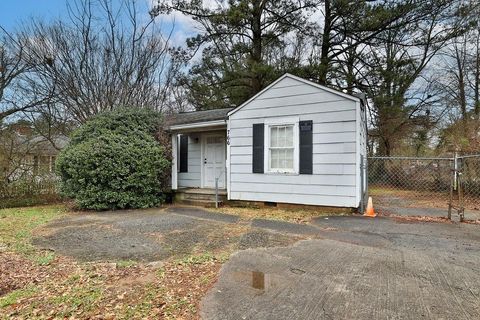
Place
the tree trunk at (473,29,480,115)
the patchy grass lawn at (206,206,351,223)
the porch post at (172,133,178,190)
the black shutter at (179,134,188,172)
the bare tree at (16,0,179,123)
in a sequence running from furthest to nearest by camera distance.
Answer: the tree trunk at (473,29,480,115) → the bare tree at (16,0,179,123) → the black shutter at (179,134,188,172) → the porch post at (172,133,178,190) → the patchy grass lawn at (206,206,351,223)

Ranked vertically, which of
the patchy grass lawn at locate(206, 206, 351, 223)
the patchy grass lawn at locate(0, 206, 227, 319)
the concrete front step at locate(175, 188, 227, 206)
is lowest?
the patchy grass lawn at locate(0, 206, 227, 319)

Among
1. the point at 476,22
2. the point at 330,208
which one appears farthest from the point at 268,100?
the point at 476,22

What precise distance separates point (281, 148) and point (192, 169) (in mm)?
4190

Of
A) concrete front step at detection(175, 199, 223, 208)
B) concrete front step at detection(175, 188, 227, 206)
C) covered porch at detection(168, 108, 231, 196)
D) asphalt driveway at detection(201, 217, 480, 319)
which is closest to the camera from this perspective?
asphalt driveway at detection(201, 217, 480, 319)

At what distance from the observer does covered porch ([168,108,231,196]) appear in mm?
10023

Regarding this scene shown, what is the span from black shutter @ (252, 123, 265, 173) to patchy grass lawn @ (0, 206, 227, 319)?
422 centimetres

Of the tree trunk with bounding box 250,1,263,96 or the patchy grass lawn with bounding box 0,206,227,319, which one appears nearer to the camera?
the patchy grass lawn with bounding box 0,206,227,319

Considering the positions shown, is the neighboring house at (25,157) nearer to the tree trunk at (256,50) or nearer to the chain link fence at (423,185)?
the tree trunk at (256,50)

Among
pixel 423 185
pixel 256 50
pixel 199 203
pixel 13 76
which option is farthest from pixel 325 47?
pixel 13 76

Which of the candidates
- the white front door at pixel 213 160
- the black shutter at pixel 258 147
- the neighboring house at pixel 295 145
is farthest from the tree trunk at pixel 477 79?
the white front door at pixel 213 160

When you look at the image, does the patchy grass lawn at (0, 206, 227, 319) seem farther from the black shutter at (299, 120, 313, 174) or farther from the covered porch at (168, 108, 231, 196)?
the covered porch at (168, 108, 231, 196)

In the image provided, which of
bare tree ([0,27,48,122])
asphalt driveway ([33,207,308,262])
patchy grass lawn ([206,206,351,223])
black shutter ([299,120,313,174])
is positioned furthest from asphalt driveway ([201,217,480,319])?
bare tree ([0,27,48,122])

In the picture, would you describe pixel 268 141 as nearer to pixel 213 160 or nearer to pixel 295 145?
pixel 295 145

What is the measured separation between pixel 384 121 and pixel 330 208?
31.8ft
